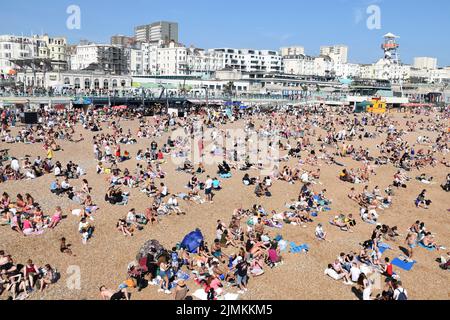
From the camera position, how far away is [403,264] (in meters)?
10.5

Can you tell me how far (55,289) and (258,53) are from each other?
372ft

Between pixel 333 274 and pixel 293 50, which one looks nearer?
pixel 333 274

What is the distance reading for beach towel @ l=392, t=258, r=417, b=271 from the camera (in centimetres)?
1035

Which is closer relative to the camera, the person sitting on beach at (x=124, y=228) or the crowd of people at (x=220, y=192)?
the crowd of people at (x=220, y=192)

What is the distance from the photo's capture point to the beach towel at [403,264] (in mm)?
10349

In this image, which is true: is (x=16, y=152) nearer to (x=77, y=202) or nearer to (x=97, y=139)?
(x=97, y=139)

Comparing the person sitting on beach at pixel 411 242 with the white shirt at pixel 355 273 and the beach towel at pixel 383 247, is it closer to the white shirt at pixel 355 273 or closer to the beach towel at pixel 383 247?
the beach towel at pixel 383 247

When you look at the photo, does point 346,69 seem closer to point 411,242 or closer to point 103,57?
point 103,57

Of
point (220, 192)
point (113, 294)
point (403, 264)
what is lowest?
point (403, 264)

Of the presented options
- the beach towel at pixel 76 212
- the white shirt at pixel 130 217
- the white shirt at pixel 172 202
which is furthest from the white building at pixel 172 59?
the white shirt at pixel 130 217

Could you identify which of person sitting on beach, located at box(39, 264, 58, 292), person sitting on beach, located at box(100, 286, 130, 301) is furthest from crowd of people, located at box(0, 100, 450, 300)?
person sitting on beach, located at box(39, 264, 58, 292)

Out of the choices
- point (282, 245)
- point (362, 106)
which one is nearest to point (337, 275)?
point (282, 245)

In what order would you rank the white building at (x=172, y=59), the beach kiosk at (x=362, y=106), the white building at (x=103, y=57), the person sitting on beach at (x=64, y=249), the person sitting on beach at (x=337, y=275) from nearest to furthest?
1. the person sitting on beach at (x=337, y=275)
2. the person sitting on beach at (x=64, y=249)
3. the beach kiosk at (x=362, y=106)
4. the white building at (x=103, y=57)
5. the white building at (x=172, y=59)

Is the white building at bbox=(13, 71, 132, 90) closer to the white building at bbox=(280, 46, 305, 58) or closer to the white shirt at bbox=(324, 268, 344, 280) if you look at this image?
the white shirt at bbox=(324, 268, 344, 280)
